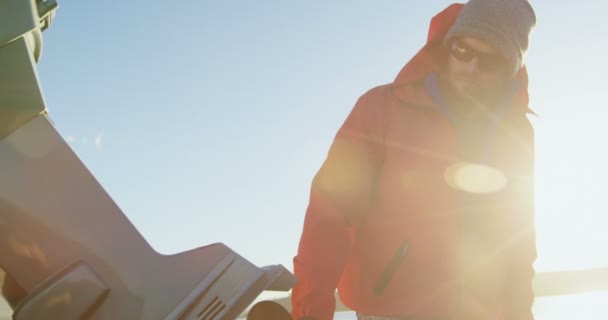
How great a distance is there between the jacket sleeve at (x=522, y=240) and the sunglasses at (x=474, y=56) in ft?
1.47

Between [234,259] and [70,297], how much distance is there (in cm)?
46

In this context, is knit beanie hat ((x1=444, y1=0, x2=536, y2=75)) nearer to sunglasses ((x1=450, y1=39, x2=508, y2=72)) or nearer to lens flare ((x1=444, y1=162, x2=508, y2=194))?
sunglasses ((x1=450, y1=39, x2=508, y2=72))

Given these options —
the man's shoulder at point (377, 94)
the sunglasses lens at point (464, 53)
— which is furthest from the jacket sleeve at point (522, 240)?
the man's shoulder at point (377, 94)

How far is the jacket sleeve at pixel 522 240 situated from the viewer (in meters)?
3.08

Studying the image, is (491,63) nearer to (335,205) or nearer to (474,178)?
(474,178)

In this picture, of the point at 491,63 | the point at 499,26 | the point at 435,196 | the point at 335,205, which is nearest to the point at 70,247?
the point at 335,205

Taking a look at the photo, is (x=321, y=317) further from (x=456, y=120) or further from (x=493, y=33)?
(x=493, y=33)

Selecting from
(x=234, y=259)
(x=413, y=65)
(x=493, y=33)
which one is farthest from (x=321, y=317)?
(x=493, y=33)

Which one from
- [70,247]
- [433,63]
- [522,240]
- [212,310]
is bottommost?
[522,240]

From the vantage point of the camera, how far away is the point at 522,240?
3.19 m

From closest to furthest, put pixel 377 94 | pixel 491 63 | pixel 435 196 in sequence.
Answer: pixel 435 196
pixel 377 94
pixel 491 63

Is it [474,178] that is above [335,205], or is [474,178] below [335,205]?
below

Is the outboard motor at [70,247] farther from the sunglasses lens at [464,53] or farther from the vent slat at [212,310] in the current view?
the sunglasses lens at [464,53]

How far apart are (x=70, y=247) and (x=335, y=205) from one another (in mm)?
1296
